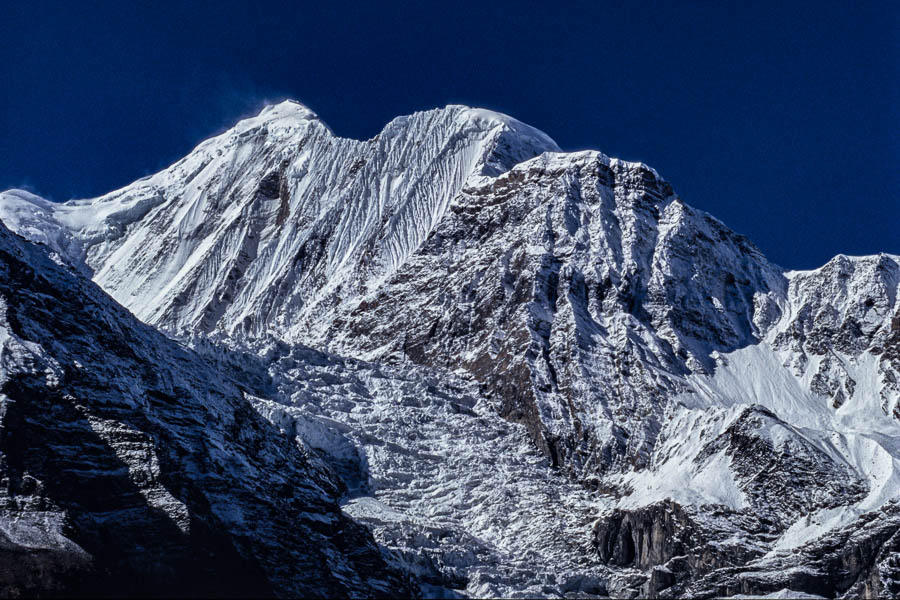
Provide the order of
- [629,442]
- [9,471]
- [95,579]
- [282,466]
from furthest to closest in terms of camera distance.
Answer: [629,442] → [282,466] → [9,471] → [95,579]

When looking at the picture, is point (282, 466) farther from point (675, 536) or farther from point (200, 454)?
point (675, 536)

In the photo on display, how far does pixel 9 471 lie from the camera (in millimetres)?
118562

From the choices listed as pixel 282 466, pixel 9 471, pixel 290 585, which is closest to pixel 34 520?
pixel 9 471

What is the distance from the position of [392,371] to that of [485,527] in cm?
4250

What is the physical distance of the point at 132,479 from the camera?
122 metres

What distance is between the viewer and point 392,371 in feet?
640

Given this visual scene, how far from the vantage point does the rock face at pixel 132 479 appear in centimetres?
11394

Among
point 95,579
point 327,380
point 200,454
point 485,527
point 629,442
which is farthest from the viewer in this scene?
point 327,380

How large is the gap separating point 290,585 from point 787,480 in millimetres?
52777

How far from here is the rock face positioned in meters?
114

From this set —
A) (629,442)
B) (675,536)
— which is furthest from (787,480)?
(629,442)

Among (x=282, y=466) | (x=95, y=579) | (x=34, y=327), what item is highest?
(x=34, y=327)

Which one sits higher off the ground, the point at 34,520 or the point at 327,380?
the point at 327,380

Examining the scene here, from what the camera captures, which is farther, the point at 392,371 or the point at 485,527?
the point at 392,371
